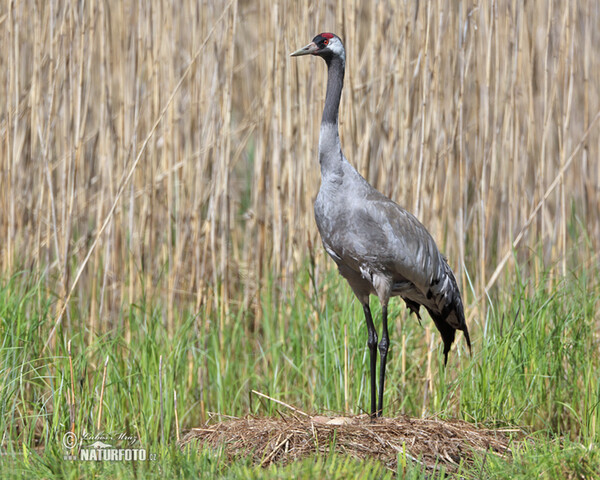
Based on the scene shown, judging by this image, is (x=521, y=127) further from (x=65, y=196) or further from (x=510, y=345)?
(x=65, y=196)

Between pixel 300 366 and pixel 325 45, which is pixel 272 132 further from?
pixel 300 366

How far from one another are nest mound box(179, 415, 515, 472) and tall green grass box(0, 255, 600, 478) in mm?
441

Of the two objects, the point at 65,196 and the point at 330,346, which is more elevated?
the point at 65,196

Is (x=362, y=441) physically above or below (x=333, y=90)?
below

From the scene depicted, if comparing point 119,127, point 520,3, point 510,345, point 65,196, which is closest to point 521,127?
point 520,3

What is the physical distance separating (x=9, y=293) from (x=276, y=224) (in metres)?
1.69

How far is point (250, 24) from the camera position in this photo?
386 inches
